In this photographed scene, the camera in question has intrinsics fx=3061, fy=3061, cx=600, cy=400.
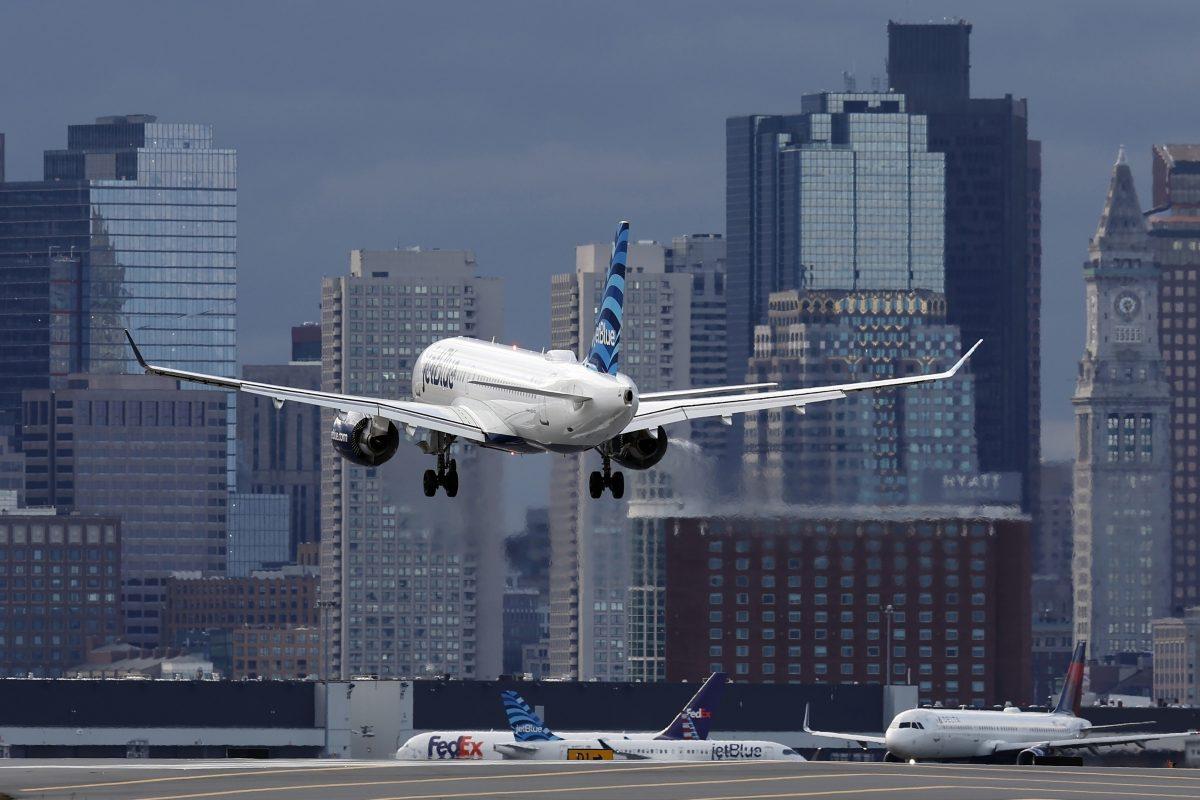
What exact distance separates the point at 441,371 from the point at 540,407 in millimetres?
11991

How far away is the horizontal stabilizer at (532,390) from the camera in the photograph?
128m

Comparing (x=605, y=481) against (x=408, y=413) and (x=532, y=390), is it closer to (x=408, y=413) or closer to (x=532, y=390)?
(x=532, y=390)

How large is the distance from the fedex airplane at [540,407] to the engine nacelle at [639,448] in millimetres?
43

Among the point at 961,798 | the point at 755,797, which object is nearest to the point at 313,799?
the point at 755,797

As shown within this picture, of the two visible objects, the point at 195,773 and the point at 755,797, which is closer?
the point at 755,797

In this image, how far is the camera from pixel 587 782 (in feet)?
504

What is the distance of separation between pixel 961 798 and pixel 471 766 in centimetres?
3425

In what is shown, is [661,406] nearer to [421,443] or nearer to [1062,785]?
[421,443]

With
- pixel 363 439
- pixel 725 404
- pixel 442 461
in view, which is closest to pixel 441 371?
pixel 363 439

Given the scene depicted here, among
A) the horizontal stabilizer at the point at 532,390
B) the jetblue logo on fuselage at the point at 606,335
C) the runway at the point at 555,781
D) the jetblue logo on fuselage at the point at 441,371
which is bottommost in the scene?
the runway at the point at 555,781

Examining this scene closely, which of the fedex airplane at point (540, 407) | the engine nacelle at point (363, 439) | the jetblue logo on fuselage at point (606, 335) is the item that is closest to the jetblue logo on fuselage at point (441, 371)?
the fedex airplane at point (540, 407)

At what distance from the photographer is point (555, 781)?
502ft

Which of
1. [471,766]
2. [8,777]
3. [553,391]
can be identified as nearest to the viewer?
[553,391]

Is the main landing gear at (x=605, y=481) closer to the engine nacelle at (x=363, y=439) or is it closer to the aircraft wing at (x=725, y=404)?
the aircraft wing at (x=725, y=404)
